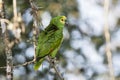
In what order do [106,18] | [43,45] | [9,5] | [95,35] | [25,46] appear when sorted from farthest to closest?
[95,35], [25,46], [9,5], [43,45], [106,18]

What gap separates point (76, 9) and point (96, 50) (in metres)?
0.79

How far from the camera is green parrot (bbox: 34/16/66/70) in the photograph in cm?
227

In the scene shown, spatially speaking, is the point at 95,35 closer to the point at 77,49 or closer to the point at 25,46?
the point at 77,49

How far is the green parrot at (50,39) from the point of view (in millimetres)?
2266

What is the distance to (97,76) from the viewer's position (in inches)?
299

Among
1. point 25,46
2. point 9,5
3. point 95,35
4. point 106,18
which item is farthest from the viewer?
point 95,35

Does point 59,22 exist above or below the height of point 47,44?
above

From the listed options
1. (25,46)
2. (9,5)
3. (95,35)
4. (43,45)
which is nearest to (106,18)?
(43,45)

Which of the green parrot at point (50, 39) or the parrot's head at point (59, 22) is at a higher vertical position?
the parrot's head at point (59, 22)

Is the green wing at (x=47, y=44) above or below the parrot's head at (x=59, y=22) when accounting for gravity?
below

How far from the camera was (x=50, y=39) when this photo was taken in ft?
7.67

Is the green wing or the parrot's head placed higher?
the parrot's head

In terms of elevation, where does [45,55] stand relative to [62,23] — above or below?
below

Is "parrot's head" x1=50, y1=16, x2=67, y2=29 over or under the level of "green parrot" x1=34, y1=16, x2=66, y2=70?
over
